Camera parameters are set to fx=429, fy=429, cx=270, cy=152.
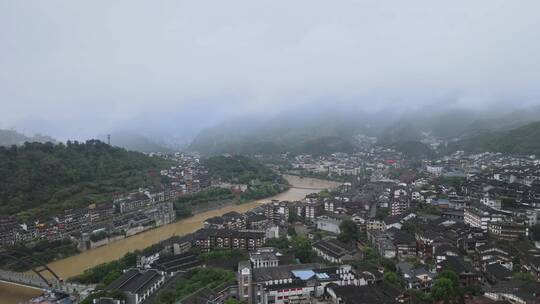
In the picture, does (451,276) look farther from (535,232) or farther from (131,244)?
(131,244)

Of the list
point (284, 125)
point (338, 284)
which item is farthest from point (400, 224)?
point (284, 125)

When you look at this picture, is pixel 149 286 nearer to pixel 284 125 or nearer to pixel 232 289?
pixel 232 289

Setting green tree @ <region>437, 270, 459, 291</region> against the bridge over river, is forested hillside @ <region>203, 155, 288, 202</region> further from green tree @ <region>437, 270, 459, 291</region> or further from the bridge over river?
green tree @ <region>437, 270, 459, 291</region>

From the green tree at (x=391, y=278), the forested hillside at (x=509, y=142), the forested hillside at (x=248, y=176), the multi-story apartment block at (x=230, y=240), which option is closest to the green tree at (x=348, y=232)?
the multi-story apartment block at (x=230, y=240)

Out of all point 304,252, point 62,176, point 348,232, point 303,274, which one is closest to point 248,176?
point 62,176

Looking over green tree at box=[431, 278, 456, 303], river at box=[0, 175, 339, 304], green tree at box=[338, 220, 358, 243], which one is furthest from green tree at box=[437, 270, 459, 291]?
river at box=[0, 175, 339, 304]

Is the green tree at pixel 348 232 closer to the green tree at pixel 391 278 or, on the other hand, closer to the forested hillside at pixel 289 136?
the green tree at pixel 391 278
